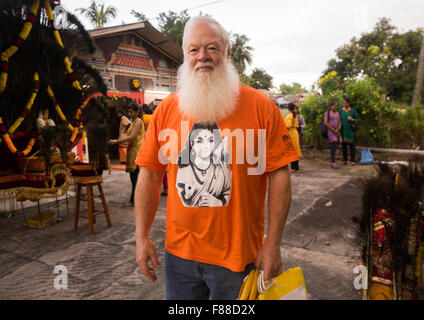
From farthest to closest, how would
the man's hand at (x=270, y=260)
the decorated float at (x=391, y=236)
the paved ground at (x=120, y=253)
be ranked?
1. the paved ground at (x=120, y=253)
2. the decorated float at (x=391, y=236)
3. the man's hand at (x=270, y=260)

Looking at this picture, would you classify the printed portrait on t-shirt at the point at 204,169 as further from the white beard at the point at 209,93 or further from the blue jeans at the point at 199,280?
the blue jeans at the point at 199,280

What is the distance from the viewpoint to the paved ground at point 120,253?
105 inches

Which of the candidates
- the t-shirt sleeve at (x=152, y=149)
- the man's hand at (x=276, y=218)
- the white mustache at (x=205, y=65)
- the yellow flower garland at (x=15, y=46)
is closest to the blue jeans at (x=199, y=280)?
the man's hand at (x=276, y=218)

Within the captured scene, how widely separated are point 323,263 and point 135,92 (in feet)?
36.0

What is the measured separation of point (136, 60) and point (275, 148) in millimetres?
12930

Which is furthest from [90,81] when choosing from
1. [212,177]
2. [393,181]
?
[393,181]

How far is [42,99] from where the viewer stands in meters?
4.38

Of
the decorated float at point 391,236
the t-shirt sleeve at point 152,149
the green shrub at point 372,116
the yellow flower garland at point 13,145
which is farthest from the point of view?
the green shrub at point 372,116

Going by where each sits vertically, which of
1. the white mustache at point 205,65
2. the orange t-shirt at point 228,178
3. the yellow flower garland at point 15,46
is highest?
the yellow flower garland at point 15,46

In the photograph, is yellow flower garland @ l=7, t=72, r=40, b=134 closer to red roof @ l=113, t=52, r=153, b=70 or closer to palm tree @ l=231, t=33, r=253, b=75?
red roof @ l=113, t=52, r=153, b=70

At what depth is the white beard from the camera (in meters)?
1.45

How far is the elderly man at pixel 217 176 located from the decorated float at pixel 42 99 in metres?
3.11

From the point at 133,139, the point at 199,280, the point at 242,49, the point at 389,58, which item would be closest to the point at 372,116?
the point at 133,139
